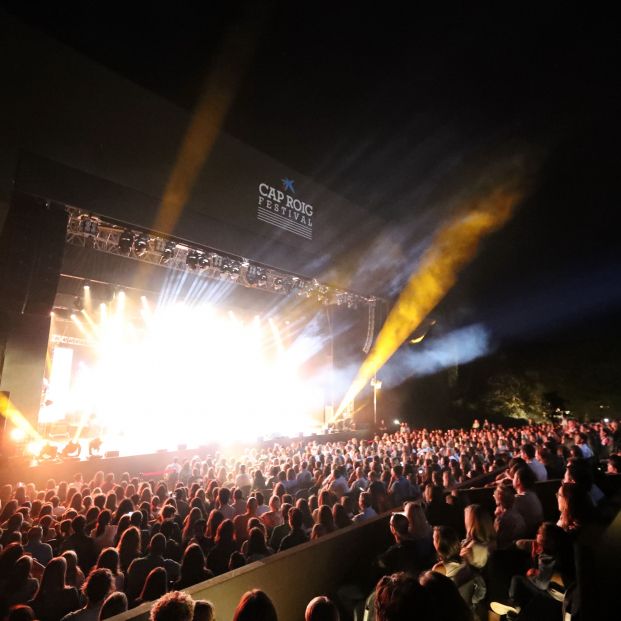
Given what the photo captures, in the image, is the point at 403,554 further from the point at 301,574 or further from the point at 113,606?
the point at 113,606

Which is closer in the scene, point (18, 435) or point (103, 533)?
point (103, 533)

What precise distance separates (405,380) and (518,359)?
27.0 feet

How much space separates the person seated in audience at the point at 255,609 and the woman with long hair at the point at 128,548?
2.88 m

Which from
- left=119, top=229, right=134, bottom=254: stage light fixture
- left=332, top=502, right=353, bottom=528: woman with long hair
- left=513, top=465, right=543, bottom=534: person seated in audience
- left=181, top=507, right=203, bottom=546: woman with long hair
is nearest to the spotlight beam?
left=119, top=229, right=134, bottom=254: stage light fixture

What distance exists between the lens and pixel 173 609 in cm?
221

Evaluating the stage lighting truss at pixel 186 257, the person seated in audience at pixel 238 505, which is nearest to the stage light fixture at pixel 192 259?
the stage lighting truss at pixel 186 257

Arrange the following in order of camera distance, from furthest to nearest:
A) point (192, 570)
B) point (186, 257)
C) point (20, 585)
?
point (186, 257), point (192, 570), point (20, 585)

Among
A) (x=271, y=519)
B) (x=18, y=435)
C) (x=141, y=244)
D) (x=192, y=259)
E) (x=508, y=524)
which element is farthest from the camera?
(x=192, y=259)

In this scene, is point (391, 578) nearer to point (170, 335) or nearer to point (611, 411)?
point (170, 335)

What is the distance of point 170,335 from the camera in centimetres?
2186

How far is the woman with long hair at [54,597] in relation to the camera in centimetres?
346

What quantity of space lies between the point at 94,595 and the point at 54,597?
679 mm

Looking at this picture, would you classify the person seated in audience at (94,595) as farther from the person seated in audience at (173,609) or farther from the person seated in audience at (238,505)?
the person seated in audience at (238,505)

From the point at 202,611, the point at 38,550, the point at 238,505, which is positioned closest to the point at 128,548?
the point at 38,550
